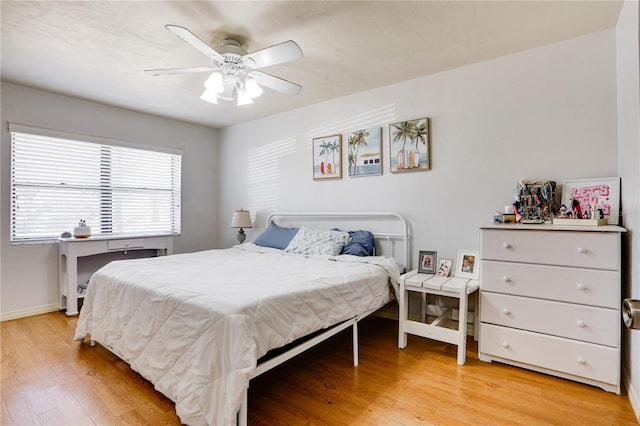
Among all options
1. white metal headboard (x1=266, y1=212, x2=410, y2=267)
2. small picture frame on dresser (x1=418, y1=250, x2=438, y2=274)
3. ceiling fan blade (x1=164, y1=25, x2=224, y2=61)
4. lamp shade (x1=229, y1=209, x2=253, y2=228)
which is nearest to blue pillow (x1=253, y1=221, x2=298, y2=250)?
white metal headboard (x1=266, y1=212, x2=410, y2=267)

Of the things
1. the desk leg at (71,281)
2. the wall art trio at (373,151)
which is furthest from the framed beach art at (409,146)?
the desk leg at (71,281)

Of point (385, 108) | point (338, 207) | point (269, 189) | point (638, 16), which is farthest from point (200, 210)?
point (638, 16)

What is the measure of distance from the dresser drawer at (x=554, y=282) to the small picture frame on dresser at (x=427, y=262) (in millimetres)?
533

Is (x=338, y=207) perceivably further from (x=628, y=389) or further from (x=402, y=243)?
(x=628, y=389)

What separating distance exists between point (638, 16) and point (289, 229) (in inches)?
126

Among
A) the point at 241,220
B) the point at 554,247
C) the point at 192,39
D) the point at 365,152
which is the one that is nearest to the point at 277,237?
the point at 241,220

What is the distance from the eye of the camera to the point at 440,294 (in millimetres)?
2467

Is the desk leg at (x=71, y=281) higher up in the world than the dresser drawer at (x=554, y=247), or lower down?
lower down

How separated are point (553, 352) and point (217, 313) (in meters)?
2.09

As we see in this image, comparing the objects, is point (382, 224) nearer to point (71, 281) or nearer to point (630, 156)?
point (630, 156)

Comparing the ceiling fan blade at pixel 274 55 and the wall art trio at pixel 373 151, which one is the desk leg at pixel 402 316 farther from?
the ceiling fan blade at pixel 274 55

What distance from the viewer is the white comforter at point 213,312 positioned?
149 centimetres

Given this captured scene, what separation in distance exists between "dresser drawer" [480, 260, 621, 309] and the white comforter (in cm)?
79

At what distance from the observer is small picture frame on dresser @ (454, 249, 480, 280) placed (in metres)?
2.63
